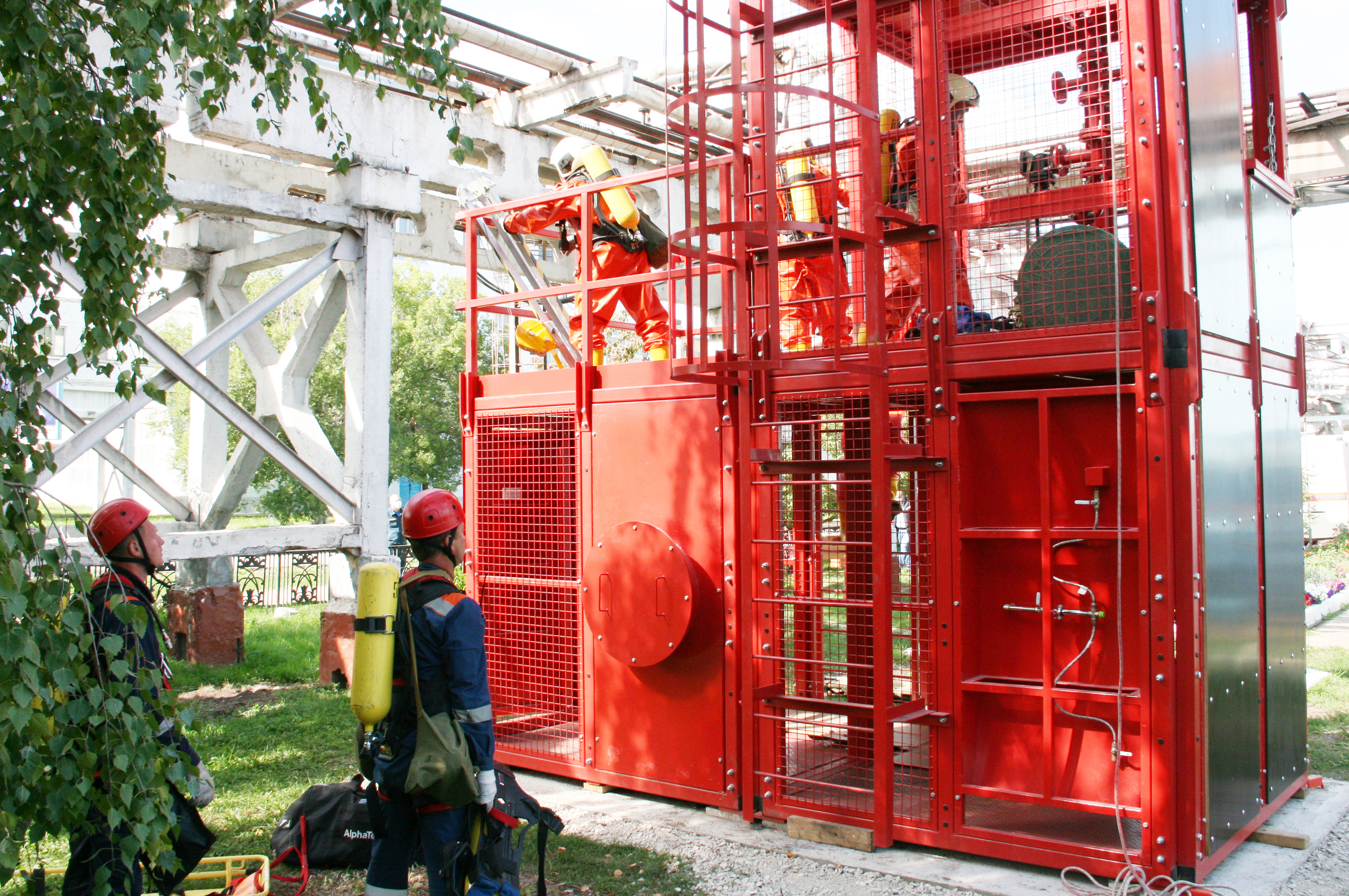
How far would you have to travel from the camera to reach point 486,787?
180 inches

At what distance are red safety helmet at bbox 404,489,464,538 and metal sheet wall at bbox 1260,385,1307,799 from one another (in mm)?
4916

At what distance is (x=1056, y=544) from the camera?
19.8 feet

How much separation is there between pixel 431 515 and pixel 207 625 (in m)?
8.66

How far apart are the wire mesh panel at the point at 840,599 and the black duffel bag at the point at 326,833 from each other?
8.02 ft

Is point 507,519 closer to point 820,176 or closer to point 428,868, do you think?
point 820,176

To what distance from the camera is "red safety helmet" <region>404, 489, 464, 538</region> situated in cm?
489

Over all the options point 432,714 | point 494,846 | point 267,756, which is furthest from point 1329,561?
point 432,714

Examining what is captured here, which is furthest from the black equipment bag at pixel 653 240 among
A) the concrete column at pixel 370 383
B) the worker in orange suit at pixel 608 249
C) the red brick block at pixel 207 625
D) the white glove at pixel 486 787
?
the red brick block at pixel 207 625

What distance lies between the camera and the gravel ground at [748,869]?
18.9 ft

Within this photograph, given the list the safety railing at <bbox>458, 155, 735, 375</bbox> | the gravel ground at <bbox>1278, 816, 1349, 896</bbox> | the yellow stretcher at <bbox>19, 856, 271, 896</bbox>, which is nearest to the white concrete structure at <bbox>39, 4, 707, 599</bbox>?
the safety railing at <bbox>458, 155, 735, 375</bbox>

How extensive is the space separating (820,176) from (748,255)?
1150mm

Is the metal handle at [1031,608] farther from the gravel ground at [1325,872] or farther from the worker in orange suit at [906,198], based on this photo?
the gravel ground at [1325,872]

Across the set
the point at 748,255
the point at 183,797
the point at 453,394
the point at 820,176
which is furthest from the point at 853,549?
the point at 453,394

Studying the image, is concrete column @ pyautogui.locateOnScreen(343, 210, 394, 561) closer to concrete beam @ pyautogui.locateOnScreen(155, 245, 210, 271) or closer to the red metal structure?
concrete beam @ pyautogui.locateOnScreen(155, 245, 210, 271)
